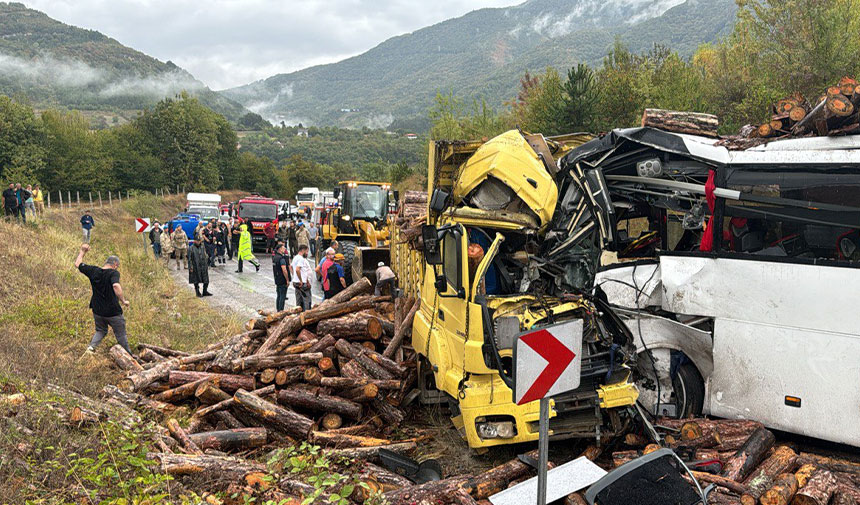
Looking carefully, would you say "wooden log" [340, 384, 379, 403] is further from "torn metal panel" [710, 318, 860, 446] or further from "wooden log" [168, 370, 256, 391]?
"torn metal panel" [710, 318, 860, 446]

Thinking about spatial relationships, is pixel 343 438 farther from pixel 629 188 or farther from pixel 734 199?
pixel 734 199

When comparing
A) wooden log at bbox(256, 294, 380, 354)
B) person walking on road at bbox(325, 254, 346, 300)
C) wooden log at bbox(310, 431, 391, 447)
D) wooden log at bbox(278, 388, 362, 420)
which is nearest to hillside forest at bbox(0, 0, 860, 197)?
person walking on road at bbox(325, 254, 346, 300)

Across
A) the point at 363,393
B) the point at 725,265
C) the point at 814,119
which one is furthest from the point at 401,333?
the point at 814,119

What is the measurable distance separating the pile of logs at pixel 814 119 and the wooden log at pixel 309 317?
17.5 feet

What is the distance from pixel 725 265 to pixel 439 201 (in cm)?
328

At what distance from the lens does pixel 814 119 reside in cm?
574

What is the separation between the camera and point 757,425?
18.4 feet

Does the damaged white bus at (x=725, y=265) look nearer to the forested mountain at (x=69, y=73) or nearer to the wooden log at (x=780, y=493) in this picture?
the wooden log at (x=780, y=493)

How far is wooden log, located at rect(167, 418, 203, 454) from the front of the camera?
599 cm

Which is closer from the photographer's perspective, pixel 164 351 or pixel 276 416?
pixel 276 416

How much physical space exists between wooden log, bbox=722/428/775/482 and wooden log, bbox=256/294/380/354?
17.4 feet

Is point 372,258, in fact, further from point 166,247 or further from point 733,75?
point 733,75

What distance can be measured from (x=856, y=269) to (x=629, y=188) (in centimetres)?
240

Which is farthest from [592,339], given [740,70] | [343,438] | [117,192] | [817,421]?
[117,192]
